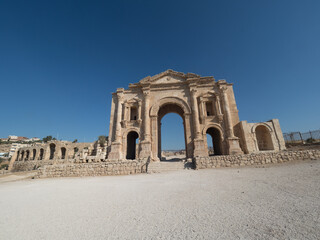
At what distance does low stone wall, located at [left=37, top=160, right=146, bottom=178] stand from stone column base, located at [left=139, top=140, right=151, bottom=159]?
3.39 meters

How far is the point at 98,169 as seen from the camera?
37.8 feet

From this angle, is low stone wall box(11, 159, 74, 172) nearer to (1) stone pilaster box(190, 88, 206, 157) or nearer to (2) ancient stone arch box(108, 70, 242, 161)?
(2) ancient stone arch box(108, 70, 242, 161)

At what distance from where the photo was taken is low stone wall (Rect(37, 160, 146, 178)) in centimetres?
1135

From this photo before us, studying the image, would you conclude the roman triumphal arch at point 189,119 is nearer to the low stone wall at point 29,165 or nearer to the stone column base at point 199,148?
the stone column base at point 199,148

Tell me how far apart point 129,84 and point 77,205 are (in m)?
17.2

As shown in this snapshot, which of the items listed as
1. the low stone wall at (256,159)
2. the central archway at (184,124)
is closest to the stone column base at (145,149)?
the central archway at (184,124)

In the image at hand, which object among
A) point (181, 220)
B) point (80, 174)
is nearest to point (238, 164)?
point (181, 220)

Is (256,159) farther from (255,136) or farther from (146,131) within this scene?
(146,131)

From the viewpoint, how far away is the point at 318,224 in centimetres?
226

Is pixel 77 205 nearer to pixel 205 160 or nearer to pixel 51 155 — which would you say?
pixel 205 160

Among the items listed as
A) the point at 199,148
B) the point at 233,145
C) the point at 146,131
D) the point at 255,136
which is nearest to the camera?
the point at 199,148

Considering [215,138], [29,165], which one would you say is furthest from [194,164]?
[29,165]

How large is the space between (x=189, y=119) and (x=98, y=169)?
1171 cm

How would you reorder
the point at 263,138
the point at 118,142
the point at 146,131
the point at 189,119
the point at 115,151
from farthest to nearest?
the point at 263,138, the point at 189,119, the point at 118,142, the point at 146,131, the point at 115,151
